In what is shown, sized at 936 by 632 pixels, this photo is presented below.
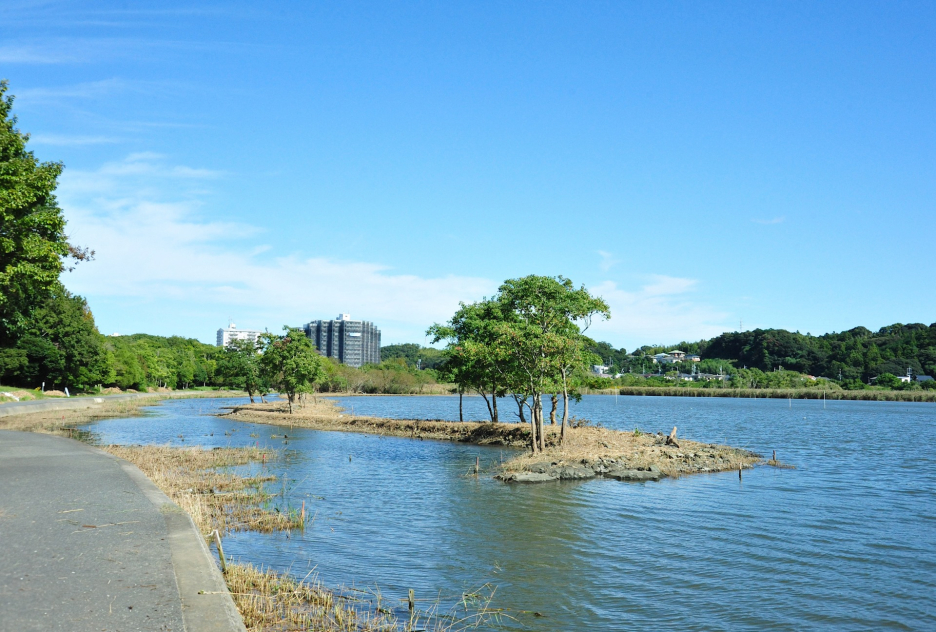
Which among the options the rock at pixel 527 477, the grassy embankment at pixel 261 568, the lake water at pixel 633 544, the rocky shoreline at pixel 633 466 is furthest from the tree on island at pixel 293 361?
the rock at pixel 527 477

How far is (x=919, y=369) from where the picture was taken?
557 feet

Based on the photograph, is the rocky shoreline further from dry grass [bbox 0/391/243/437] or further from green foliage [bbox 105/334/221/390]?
green foliage [bbox 105/334/221/390]

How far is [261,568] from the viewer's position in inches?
512

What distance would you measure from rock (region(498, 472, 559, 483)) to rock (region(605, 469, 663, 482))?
9.60ft

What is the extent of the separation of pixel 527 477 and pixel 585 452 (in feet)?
20.4

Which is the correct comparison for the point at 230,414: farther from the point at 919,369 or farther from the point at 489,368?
the point at 919,369

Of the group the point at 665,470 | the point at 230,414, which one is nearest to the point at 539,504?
the point at 665,470

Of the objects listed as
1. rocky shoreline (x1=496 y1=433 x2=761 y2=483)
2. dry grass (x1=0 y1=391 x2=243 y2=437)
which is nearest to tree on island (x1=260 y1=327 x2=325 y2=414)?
dry grass (x1=0 y1=391 x2=243 y2=437)

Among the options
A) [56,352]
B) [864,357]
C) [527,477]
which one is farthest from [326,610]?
[864,357]

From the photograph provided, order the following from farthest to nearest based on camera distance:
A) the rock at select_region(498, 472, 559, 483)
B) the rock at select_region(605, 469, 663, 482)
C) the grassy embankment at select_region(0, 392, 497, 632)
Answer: the rock at select_region(605, 469, 663, 482) → the rock at select_region(498, 472, 559, 483) → the grassy embankment at select_region(0, 392, 497, 632)

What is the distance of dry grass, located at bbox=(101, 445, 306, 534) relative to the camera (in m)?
17.6

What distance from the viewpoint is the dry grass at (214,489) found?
17.6m

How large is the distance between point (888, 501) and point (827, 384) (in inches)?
6131

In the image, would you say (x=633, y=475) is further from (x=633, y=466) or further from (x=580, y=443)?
(x=580, y=443)
